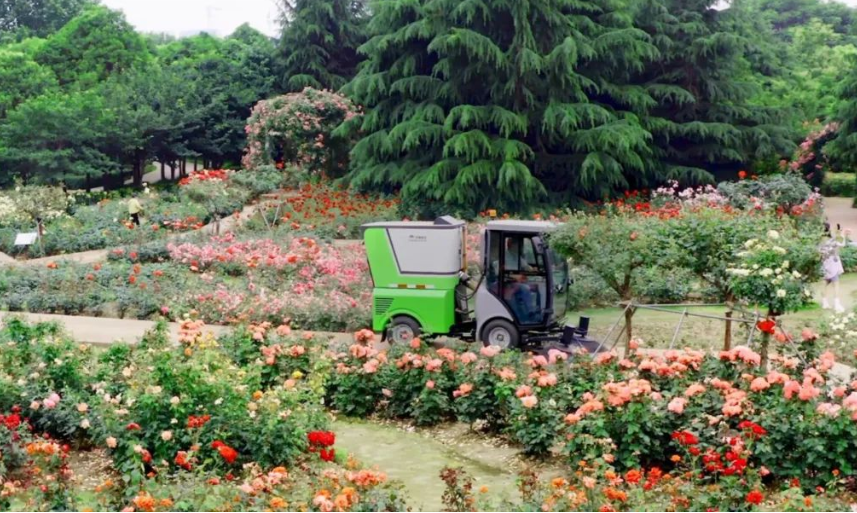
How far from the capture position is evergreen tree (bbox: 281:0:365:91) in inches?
1389

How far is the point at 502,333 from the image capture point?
11.3 metres

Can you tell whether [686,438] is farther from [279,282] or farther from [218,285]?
[279,282]

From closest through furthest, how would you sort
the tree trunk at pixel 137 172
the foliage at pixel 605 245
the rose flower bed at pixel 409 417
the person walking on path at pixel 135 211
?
the rose flower bed at pixel 409 417
the foliage at pixel 605 245
the person walking on path at pixel 135 211
the tree trunk at pixel 137 172

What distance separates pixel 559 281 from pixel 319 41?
26.3m

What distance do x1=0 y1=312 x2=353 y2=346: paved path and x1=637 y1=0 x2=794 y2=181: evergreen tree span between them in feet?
49.8

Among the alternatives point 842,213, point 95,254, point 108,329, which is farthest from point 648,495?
point 842,213

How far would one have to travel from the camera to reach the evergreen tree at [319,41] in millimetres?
35281

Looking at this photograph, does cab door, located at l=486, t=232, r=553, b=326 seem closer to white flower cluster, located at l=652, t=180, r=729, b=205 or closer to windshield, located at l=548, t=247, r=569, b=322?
windshield, located at l=548, t=247, r=569, b=322

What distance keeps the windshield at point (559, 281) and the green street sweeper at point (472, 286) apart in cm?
1

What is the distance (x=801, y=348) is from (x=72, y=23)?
3877 cm

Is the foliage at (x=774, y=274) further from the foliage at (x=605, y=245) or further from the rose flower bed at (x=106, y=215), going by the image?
the rose flower bed at (x=106, y=215)

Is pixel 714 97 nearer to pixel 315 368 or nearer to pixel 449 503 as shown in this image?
pixel 315 368

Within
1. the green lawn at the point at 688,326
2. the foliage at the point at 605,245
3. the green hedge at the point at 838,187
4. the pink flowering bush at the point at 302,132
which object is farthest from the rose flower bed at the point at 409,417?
the green hedge at the point at 838,187

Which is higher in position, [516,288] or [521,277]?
[521,277]
